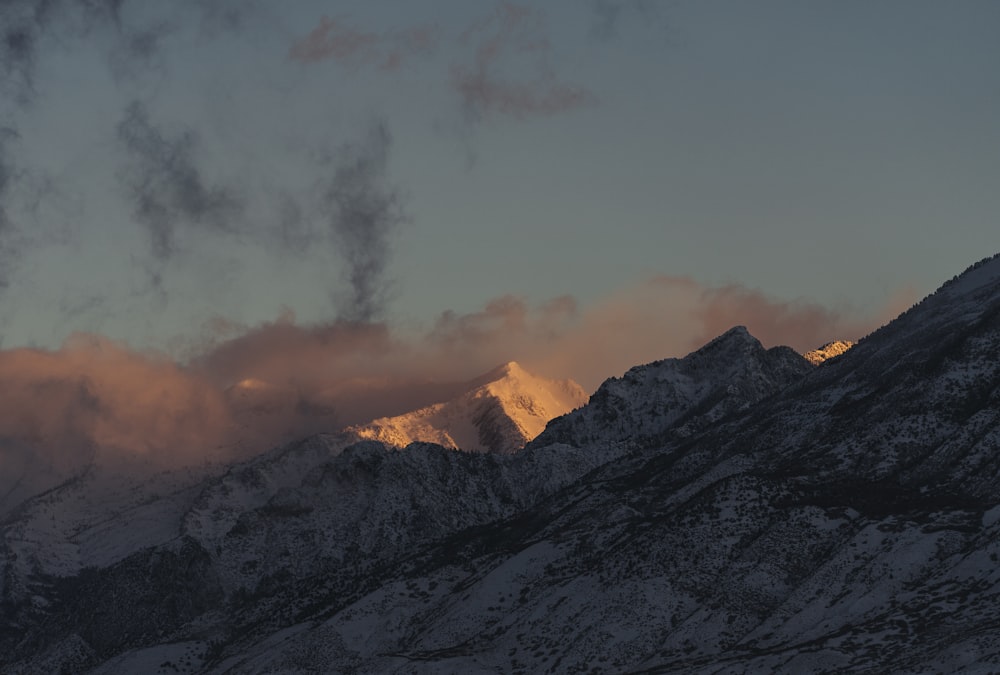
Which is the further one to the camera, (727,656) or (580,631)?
(580,631)

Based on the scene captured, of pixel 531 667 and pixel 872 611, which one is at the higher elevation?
pixel 531 667

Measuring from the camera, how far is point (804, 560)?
607ft

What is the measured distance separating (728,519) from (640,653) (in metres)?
26.9

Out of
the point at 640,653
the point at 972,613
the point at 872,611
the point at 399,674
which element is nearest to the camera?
the point at 972,613

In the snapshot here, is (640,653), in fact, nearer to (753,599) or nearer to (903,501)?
(753,599)

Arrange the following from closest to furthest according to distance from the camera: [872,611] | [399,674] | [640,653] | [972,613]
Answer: [972,613], [872,611], [640,653], [399,674]

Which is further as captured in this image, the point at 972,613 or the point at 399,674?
the point at 399,674

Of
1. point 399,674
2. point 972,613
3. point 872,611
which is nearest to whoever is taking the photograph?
point 972,613

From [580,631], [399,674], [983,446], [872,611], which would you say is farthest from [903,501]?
[399,674]

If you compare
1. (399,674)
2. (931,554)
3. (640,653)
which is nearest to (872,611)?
(931,554)

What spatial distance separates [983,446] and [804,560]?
2602cm

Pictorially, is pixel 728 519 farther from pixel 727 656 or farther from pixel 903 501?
pixel 727 656

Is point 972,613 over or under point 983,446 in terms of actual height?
under

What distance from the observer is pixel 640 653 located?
585ft
